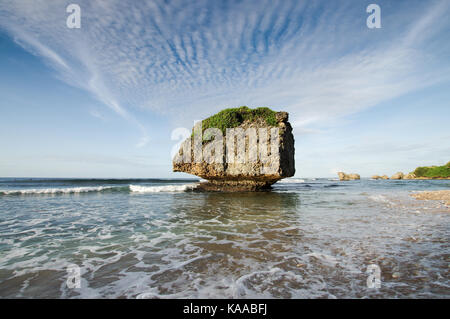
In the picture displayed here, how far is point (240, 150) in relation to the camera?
18484 millimetres

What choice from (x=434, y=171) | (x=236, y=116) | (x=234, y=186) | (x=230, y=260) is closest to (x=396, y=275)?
(x=230, y=260)

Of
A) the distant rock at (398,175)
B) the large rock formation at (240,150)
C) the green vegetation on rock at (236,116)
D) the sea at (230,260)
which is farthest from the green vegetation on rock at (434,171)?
the sea at (230,260)

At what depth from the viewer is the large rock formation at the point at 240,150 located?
57.3 feet

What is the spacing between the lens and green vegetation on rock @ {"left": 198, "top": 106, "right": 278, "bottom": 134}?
18617 millimetres

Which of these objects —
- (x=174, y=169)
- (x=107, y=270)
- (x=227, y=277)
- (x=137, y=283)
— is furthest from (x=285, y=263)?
(x=174, y=169)

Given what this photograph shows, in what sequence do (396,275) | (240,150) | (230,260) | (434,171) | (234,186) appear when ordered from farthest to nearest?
1. (434,171)
2. (234,186)
3. (240,150)
4. (230,260)
5. (396,275)

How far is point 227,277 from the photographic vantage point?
2.86 m

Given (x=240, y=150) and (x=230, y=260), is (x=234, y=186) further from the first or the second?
(x=230, y=260)

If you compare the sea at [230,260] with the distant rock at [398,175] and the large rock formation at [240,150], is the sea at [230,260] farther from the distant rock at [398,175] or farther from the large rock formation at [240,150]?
the distant rock at [398,175]

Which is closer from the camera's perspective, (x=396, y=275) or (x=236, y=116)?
(x=396, y=275)

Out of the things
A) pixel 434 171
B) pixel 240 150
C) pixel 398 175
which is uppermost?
pixel 240 150

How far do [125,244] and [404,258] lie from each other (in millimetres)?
5269

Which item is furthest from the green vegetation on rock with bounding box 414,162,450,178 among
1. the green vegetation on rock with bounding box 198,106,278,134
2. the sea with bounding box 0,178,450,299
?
the sea with bounding box 0,178,450,299

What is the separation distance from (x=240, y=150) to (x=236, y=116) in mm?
3278
